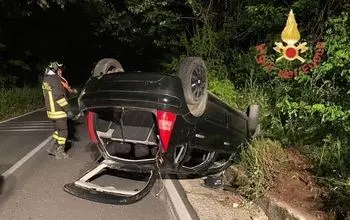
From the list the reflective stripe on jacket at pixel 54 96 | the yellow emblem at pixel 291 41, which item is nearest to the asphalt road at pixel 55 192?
the reflective stripe on jacket at pixel 54 96

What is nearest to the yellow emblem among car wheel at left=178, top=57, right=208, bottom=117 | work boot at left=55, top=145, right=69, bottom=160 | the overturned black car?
the overturned black car

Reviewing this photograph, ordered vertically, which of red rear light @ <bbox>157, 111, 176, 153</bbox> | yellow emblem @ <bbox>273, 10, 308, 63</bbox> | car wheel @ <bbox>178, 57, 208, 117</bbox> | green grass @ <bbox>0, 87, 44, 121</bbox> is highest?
yellow emblem @ <bbox>273, 10, 308, 63</bbox>

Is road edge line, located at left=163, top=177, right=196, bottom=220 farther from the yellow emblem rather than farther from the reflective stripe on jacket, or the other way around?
the reflective stripe on jacket

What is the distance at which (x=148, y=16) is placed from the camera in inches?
795

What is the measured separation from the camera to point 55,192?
25.2 ft

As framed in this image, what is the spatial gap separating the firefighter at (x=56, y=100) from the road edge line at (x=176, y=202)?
2.87m

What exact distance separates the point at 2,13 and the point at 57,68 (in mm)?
16774

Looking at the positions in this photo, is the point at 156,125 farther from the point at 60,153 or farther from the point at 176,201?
the point at 60,153

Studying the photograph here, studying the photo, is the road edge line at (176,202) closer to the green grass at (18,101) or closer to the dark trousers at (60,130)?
the dark trousers at (60,130)

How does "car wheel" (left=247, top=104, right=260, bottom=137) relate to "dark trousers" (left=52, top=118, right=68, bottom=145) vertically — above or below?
above

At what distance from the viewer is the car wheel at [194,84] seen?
635 centimetres

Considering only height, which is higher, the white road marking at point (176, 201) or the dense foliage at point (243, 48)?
the dense foliage at point (243, 48)

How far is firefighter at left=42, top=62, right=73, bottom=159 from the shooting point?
32.3 feet

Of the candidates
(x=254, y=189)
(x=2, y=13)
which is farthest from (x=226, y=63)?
(x=2, y=13)
